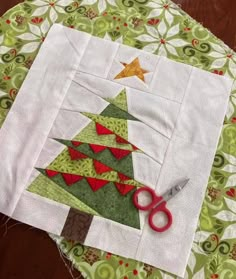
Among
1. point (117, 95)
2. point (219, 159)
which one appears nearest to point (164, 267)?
point (219, 159)

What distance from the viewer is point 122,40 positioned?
2.61ft

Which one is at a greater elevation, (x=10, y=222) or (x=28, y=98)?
(x=28, y=98)

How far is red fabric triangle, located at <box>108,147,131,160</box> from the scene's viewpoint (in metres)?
0.68

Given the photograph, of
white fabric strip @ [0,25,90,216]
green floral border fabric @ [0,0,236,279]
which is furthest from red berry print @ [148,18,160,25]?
white fabric strip @ [0,25,90,216]

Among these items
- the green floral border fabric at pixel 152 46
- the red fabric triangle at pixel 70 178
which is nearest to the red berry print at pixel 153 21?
the green floral border fabric at pixel 152 46

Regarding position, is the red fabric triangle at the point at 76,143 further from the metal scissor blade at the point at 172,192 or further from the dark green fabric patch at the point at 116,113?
the metal scissor blade at the point at 172,192

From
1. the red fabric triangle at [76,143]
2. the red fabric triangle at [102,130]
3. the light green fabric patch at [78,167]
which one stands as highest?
the red fabric triangle at [102,130]

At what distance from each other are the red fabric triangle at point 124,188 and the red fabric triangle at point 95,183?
0.8 inches

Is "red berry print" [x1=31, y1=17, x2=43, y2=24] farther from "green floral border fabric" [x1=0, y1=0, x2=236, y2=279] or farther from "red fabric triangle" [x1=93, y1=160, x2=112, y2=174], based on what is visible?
"red fabric triangle" [x1=93, y1=160, x2=112, y2=174]

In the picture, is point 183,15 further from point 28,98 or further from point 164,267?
point 164,267

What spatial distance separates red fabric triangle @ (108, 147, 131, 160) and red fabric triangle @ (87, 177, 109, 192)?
1.9 inches

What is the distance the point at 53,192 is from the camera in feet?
2.16

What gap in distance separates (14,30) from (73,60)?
15 centimetres

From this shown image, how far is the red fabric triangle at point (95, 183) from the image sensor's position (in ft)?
2.17
